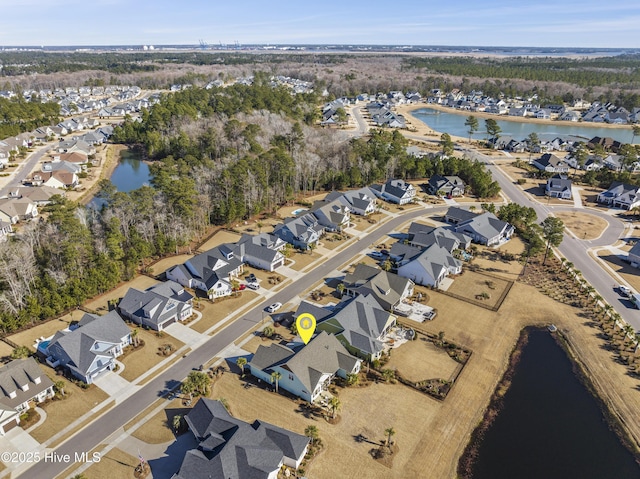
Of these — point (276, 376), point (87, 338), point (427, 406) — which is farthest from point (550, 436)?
point (87, 338)

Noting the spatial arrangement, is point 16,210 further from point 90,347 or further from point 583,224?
point 583,224

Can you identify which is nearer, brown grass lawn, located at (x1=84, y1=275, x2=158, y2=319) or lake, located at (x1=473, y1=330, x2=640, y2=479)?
lake, located at (x1=473, y1=330, x2=640, y2=479)

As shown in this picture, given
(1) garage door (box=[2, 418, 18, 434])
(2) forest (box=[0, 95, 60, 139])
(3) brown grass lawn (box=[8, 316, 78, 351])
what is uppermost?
(2) forest (box=[0, 95, 60, 139])

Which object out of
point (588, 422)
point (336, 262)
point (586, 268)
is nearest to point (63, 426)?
point (336, 262)

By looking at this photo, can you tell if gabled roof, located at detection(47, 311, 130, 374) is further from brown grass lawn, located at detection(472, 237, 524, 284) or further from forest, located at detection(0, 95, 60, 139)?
forest, located at detection(0, 95, 60, 139)

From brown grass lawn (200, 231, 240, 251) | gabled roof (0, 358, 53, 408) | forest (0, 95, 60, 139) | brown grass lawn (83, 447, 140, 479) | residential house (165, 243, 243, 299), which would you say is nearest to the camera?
brown grass lawn (83, 447, 140, 479)

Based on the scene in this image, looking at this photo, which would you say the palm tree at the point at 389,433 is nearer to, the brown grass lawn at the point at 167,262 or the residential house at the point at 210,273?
the residential house at the point at 210,273

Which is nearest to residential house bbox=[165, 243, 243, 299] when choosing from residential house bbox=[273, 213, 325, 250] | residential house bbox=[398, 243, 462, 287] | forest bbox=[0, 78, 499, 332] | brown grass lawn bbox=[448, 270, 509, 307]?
forest bbox=[0, 78, 499, 332]

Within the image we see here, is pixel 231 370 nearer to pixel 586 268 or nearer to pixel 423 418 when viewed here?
pixel 423 418
